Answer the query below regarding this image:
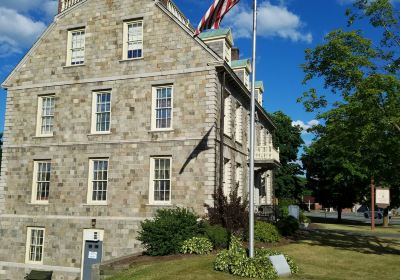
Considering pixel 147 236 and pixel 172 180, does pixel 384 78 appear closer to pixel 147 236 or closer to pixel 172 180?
pixel 172 180

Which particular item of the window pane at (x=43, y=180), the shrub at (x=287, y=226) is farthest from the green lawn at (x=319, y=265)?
the window pane at (x=43, y=180)

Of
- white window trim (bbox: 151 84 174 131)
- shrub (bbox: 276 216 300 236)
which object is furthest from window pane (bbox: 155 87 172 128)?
shrub (bbox: 276 216 300 236)

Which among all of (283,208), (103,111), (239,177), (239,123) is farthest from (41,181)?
(283,208)

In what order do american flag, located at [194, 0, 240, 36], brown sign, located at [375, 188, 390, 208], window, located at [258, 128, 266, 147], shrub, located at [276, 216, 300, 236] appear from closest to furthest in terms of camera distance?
1. american flag, located at [194, 0, 240, 36]
2. shrub, located at [276, 216, 300, 236]
3. brown sign, located at [375, 188, 390, 208]
4. window, located at [258, 128, 266, 147]

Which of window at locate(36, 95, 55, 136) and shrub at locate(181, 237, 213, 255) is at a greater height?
window at locate(36, 95, 55, 136)

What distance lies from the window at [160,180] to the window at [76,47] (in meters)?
7.88

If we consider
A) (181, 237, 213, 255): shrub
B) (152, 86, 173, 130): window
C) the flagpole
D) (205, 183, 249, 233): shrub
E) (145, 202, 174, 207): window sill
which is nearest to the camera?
the flagpole

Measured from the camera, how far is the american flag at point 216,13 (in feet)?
46.4

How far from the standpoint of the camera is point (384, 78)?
Result: 18.5 metres

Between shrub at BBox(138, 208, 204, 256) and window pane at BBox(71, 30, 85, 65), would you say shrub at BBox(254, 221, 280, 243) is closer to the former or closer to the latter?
shrub at BBox(138, 208, 204, 256)

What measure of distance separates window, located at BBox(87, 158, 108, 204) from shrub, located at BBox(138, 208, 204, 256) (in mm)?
4520

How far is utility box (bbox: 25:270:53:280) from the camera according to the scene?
22500 millimetres

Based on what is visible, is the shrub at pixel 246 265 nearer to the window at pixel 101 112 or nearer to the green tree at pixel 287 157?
the window at pixel 101 112

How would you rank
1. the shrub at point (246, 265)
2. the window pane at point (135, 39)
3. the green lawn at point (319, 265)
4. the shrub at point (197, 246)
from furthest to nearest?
1. the window pane at point (135, 39)
2. the shrub at point (197, 246)
3. the green lawn at point (319, 265)
4. the shrub at point (246, 265)
